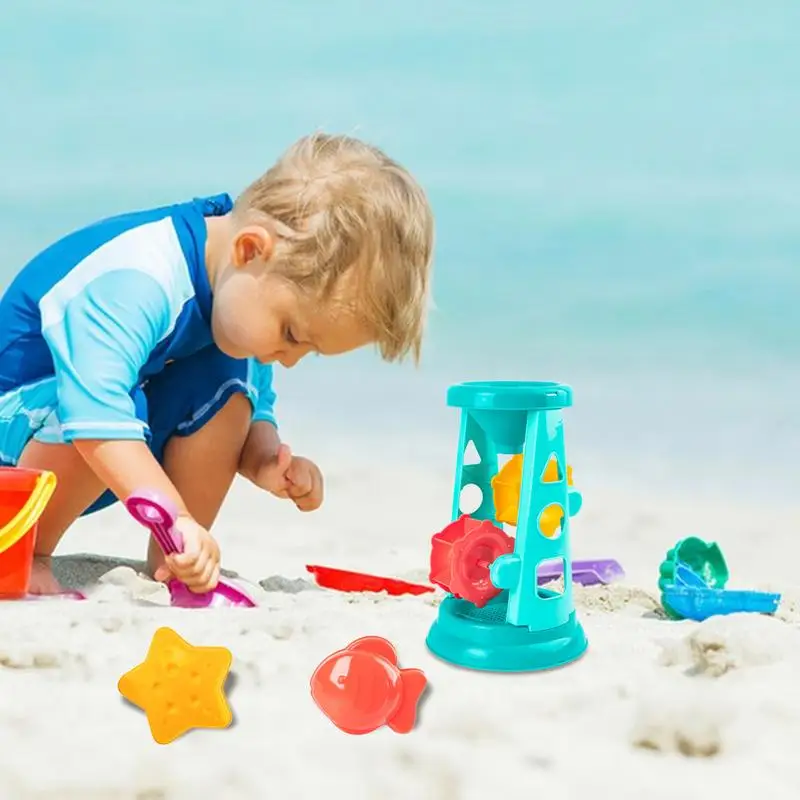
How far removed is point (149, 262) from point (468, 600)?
0.76m

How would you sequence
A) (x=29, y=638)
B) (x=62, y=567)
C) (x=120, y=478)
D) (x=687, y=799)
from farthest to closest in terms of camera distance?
(x=62, y=567) → (x=120, y=478) → (x=29, y=638) → (x=687, y=799)

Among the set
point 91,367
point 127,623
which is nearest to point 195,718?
point 127,623

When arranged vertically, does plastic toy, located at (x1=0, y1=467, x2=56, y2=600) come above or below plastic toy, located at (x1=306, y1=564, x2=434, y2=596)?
above

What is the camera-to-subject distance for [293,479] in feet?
6.46

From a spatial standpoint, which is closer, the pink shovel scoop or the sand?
the sand

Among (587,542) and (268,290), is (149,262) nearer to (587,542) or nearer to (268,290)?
(268,290)

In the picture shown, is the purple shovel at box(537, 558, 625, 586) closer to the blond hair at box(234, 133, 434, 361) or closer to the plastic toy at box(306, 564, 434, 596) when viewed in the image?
the plastic toy at box(306, 564, 434, 596)

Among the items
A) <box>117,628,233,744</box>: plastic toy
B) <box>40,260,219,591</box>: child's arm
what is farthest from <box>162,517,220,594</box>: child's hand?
<box>117,628,233,744</box>: plastic toy

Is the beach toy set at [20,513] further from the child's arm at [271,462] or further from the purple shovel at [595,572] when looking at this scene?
the purple shovel at [595,572]

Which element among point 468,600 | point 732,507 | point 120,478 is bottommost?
point 732,507

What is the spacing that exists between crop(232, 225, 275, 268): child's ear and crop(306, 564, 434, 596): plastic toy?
0.63 metres

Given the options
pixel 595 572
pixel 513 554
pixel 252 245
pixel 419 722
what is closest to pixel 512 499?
pixel 513 554

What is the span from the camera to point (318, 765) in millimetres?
1097

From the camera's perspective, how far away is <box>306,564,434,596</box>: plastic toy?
77.4 inches
